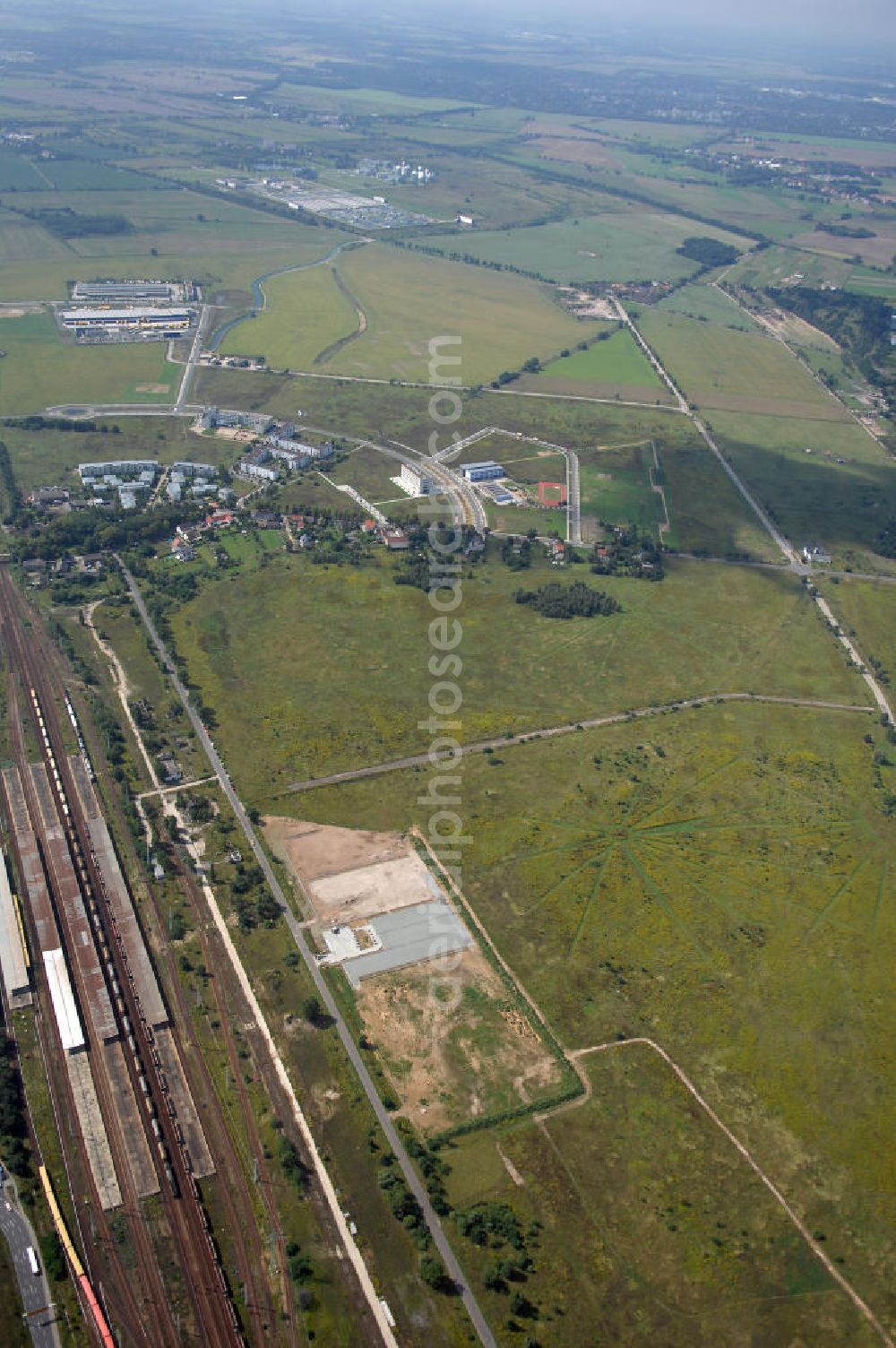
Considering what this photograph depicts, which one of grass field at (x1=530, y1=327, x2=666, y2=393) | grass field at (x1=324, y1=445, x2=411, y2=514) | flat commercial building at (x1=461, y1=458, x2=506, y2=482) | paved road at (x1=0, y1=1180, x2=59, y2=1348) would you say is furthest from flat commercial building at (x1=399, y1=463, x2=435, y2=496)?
paved road at (x1=0, y1=1180, x2=59, y2=1348)

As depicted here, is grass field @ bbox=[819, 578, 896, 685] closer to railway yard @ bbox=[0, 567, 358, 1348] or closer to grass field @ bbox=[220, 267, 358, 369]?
railway yard @ bbox=[0, 567, 358, 1348]

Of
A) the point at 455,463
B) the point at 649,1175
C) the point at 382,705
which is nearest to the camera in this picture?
the point at 649,1175

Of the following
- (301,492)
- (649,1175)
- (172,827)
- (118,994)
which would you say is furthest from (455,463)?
(649,1175)

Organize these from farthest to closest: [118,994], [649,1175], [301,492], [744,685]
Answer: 1. [301,492]
2. [744,685]
3. [118,994]
4. [649,1175]

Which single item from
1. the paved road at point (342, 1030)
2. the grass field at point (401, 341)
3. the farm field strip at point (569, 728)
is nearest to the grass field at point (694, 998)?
the farm field strip at point (569, 728)

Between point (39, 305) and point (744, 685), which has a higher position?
point (39, 305)

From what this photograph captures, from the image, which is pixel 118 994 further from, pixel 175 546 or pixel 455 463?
pixel 455 463
